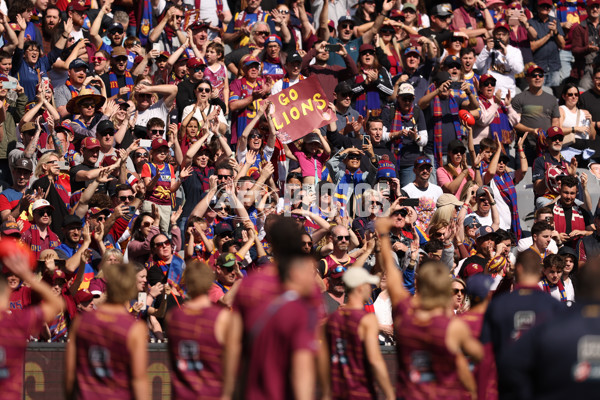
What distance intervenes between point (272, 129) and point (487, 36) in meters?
5.91

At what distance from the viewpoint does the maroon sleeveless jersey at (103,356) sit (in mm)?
6812

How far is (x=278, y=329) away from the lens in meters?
5.89

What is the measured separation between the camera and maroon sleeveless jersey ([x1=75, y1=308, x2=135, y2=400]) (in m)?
6.81

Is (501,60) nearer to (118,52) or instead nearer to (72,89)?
(118,52)

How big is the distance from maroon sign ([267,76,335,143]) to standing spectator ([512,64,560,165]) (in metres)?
3.58

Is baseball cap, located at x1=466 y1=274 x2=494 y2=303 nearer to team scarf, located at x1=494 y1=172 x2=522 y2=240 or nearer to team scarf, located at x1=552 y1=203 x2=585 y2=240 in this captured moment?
team scarf, located at x1=552 y1=203 x2=585 y2=240

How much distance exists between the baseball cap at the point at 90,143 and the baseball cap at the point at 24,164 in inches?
27.7

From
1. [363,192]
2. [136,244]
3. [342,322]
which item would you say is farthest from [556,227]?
[342,322]

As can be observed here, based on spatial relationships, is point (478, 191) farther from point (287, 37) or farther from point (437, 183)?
point (287, 37)

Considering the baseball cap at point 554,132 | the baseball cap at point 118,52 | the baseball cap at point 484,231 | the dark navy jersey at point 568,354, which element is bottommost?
the dark navy jersey at point 568,354

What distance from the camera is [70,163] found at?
13641mm

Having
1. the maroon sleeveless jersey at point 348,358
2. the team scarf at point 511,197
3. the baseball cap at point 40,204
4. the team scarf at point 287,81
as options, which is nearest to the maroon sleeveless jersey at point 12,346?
the maroon sleeveless jersey at point 348,358

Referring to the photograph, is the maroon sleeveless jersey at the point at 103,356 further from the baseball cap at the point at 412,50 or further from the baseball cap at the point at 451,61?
the baseball cap at the point at 412,50

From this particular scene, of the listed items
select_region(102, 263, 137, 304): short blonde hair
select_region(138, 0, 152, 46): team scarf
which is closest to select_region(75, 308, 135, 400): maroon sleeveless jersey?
select_region(102, 263, 137, 304): short blonde hair
